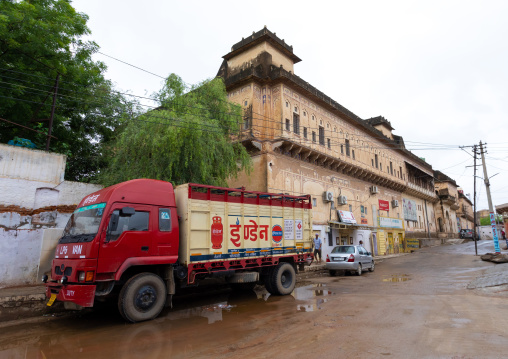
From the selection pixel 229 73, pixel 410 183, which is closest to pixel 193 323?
pixel 229 73

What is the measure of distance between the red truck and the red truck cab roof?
0.02 metres

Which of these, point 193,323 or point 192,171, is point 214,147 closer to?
point 192,171

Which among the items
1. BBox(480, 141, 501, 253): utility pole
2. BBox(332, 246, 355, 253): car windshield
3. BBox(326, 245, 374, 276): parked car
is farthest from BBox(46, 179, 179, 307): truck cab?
BBox(480, 141, 501, 253): utility pole

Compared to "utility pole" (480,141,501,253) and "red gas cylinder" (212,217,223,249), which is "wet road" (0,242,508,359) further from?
"utility pole" (480,141,501,253)

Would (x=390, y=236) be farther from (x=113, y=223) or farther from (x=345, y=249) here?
(x=113, y=223)

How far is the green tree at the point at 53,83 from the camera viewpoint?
12188 millimetres

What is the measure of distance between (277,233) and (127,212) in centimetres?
503

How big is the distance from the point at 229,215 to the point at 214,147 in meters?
4.84

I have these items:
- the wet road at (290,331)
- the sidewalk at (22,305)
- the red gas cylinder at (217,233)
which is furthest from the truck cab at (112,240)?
the sidewalk at (22,305)

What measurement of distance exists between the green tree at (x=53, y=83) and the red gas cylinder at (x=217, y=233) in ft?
29.8

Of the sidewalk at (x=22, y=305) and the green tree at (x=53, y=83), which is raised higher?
the green tree at (x=53, y=83)

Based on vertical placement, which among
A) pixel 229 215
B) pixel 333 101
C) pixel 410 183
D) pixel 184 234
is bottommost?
pixel 184 234

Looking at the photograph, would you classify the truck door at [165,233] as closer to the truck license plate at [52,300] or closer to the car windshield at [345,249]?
the truck license plate at [52,300]

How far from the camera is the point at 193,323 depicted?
263 inches
